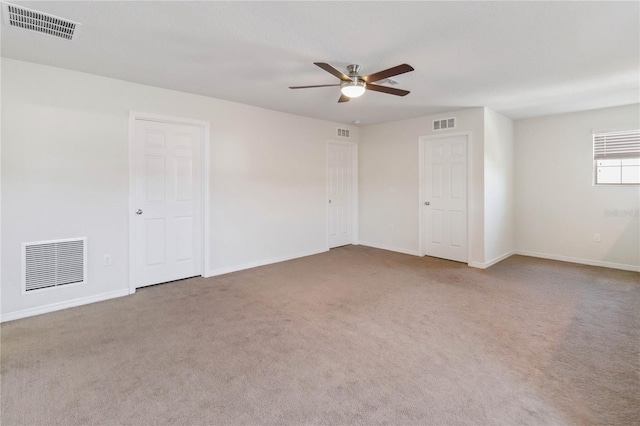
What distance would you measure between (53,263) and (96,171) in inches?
40.9

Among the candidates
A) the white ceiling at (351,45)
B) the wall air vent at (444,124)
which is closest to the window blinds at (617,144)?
the white ceiling at (351,45)

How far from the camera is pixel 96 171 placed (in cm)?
346

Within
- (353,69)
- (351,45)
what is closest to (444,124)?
(353,69)

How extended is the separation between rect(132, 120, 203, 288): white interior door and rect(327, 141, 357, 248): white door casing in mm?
2572

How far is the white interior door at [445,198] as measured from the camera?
5.11 meters

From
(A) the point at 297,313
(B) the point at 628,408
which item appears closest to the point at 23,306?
(A) the point at 297,313

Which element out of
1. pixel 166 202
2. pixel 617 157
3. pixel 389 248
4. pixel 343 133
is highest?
pixel 343 133

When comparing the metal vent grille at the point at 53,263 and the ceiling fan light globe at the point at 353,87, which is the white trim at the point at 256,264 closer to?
the metal vent grille at the point at 53,263

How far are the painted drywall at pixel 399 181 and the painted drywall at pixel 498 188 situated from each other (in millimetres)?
125

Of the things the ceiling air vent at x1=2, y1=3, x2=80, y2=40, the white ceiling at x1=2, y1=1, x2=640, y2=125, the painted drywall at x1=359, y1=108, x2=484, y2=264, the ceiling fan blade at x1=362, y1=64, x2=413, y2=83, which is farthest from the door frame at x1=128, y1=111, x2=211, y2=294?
the painted drywall at x1=359, y1=108, x2=484, y2=264

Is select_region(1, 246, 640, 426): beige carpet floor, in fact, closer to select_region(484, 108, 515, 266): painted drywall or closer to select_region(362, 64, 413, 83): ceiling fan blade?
select_region(484, 108, 515, 266): painted drywall

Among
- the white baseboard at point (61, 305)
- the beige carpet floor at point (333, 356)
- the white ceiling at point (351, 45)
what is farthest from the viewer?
the white baseboard at point (61, 305)

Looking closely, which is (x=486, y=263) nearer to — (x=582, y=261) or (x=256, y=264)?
(x=582, y=261)

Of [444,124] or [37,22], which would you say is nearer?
[37,22]
